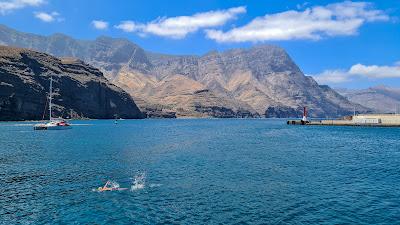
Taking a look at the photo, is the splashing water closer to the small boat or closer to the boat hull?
the small boat

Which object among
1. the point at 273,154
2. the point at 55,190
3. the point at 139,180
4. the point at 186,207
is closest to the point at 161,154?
the point at 273,154

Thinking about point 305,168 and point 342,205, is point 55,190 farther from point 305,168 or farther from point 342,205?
point 305,168

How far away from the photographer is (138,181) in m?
51.2

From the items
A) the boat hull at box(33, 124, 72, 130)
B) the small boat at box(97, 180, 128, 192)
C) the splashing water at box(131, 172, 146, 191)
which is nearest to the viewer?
the small boat at box(97, 180, 128, 192)

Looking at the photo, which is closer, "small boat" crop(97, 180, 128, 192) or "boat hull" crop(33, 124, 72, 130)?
"small boat" crop(97, 180, 128, 192)

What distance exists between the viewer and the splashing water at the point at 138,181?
47.2 metres

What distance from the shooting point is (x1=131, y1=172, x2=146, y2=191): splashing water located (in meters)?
47.2

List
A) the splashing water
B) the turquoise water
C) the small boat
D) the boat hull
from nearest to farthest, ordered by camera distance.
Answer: the turquoise water, the small boat, the splashing water, the boat hull

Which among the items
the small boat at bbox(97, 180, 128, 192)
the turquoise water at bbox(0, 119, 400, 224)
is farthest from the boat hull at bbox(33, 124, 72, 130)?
the small boat at bbox(97, 180, 128, 192)

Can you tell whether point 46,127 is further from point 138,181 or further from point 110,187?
point 110,187

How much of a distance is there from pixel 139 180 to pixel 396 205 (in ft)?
106

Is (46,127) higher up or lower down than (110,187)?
higher up

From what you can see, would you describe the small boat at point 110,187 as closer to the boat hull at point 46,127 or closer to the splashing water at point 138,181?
the splashing water at point 138,181

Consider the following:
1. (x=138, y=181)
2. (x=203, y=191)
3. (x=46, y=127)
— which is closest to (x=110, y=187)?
(x=138, y=181)
